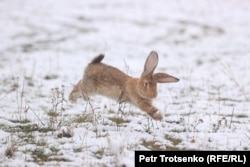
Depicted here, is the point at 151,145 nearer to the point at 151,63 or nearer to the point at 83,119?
the point at 151,63

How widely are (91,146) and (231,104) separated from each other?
2995 mm

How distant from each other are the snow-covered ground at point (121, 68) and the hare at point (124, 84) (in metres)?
0.20

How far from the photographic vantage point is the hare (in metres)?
4.91

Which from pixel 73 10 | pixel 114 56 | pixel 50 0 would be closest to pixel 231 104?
pixel 114 56

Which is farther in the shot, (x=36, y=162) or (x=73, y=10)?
(x=73, y=10)

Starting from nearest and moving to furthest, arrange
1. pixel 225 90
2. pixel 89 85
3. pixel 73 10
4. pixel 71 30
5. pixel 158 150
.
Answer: pixel 158 150 → pixel 89 85 → pixel 225 90 → pixel 71 30 → pixel 73 10

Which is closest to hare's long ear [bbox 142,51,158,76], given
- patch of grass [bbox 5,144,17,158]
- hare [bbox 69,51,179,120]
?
hare [bbox 69,51,179,120]

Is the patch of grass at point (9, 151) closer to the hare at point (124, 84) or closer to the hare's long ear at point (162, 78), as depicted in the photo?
the hare at point (124, 84)

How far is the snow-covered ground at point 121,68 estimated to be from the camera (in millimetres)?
4312

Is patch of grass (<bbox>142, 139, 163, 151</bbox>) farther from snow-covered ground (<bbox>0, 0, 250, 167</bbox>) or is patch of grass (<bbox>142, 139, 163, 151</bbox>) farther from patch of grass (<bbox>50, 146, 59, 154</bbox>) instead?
patch of grass (<bbox>50, 146, 59, 154</bbox>)

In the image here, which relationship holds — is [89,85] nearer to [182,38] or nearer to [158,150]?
[158,150]

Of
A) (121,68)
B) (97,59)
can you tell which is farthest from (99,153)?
(121,68)

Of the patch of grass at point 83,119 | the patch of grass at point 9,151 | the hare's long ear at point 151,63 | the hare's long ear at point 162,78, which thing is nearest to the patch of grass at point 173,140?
the hare's long ear at point 162,78

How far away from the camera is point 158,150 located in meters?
4.15
